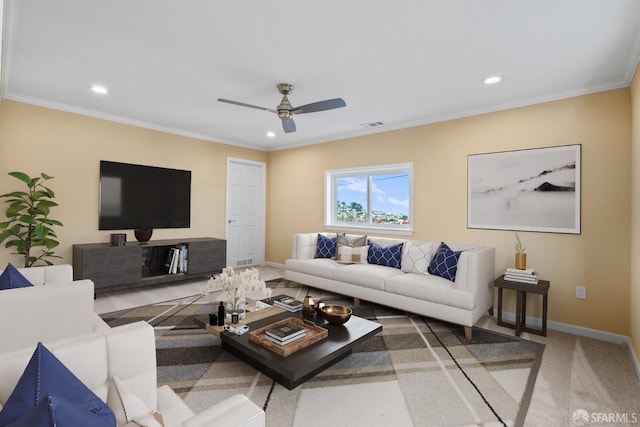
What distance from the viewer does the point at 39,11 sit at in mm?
Result: 2086

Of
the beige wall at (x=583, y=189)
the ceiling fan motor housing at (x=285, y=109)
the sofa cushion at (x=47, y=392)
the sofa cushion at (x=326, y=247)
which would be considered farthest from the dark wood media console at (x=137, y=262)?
the sofa cushion at (x=47, y=392)

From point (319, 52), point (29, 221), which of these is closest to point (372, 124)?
point (319, 52)

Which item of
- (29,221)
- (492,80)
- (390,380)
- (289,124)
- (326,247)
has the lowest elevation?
(390,380)

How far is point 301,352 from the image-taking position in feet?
6.88

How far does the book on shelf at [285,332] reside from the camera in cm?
212

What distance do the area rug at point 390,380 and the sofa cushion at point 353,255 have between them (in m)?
1.13

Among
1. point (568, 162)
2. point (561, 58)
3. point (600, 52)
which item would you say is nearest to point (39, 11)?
point (561, 58)

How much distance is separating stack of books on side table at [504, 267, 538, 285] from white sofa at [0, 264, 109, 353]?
3.57 m

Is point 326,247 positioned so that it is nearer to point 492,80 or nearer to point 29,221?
point 492,80

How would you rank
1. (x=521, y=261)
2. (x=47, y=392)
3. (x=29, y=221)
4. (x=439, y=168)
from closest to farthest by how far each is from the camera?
(x=47, y=392)
(x=521, y=261)
(x=29, y=221)
(x=439, y=168)

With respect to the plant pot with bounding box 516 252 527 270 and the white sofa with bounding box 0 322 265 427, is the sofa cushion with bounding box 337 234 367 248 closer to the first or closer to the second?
the plant pot with bounding box 516 252 527 270

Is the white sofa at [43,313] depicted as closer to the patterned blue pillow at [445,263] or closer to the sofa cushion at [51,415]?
the sofa cushion at [51,415]

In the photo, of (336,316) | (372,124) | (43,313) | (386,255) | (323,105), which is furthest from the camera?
(372,124)

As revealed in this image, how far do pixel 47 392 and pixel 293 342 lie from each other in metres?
1.51
